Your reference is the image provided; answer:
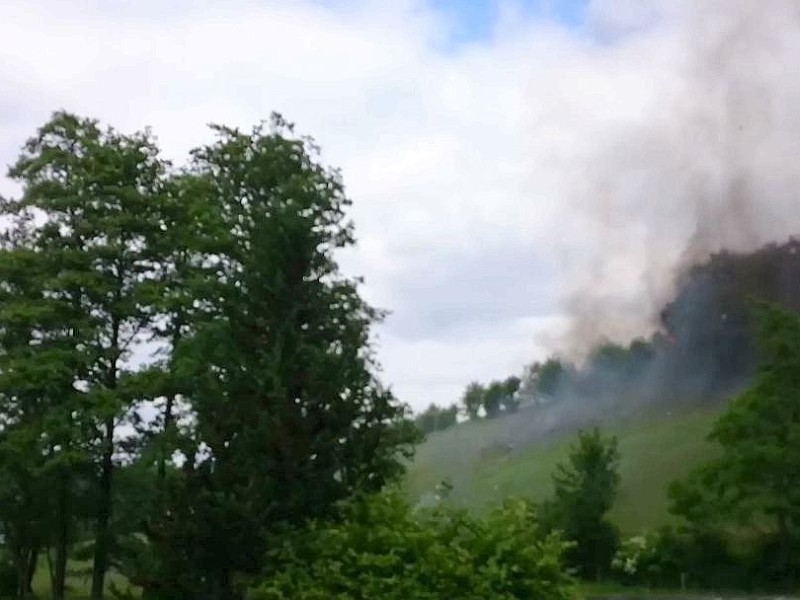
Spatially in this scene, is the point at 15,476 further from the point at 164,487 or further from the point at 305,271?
the point at 305,271

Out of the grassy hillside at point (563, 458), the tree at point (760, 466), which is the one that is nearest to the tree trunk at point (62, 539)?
the grassy hillside at point (563, 458)

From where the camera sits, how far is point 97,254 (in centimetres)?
2869

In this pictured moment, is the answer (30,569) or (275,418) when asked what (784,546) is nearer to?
(275,418)

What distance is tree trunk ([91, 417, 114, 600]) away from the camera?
28.3 metres

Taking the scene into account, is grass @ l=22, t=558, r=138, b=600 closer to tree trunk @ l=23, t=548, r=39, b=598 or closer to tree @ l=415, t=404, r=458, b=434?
tree trunk @ l=23, t=548, r=39, b=598

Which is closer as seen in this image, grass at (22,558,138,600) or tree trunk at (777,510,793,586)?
grass at (22,558,138,600)

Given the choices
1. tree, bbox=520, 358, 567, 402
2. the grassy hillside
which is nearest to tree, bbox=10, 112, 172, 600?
the grassy hillside

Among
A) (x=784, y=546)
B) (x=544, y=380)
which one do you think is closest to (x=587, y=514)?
(x=784, y=546)

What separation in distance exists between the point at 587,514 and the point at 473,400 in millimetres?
8972

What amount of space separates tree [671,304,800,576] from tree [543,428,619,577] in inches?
73.0

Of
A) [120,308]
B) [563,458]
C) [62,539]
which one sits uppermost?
[120,308]

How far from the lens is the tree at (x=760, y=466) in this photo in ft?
96.2

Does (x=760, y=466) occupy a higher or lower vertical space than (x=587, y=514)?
higher

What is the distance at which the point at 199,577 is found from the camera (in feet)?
57.5
